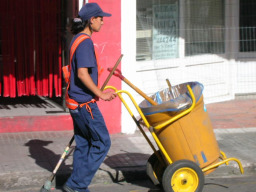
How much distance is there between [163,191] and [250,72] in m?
6.12

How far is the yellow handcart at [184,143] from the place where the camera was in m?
5.44

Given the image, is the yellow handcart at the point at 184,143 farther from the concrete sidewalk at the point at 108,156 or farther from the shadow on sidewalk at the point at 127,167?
the concrete sidewalk at the point at 108,156

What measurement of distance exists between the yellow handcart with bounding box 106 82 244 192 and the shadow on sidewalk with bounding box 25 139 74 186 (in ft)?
4.29

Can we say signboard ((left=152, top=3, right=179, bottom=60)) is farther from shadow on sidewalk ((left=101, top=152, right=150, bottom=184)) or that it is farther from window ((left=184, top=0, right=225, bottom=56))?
shadow on sidewalk ((left=101, top=152, right=150, bottom=184))

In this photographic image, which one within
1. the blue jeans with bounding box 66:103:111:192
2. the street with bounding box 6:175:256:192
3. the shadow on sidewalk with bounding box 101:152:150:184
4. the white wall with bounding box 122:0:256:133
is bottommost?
the street with bounding box 6:175:256:192

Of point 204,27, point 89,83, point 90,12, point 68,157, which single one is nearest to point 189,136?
point 89,83

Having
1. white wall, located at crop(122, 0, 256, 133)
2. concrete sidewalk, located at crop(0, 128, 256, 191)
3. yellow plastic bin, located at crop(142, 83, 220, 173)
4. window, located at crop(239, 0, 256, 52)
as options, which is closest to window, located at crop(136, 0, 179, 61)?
white wall, located at crop(122, 0, 256, 133)

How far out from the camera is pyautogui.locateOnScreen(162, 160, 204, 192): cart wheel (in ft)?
17.9

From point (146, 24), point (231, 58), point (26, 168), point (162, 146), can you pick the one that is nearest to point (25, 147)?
point (26, 168)

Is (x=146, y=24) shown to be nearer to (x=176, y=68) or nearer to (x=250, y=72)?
(x=176, y=68)

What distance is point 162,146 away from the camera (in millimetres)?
5578

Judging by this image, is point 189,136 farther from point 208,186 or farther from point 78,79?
point 78,79

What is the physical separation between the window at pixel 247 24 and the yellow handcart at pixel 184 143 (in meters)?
6.01

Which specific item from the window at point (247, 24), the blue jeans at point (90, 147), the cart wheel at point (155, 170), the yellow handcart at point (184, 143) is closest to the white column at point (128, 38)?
the cart wheel at point (155, 170)
